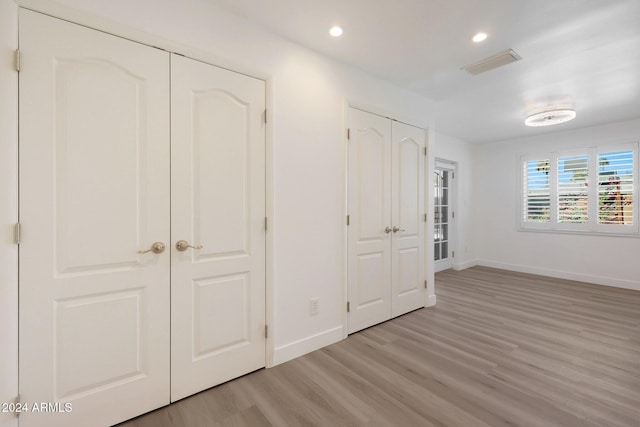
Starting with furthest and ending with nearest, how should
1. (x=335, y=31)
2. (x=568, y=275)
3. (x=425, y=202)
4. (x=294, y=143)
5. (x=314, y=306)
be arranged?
(x=568, y=275)
(x=425, y=202)
(x=314, y=306)
(x=294, y=143)
(x=335, y=31)

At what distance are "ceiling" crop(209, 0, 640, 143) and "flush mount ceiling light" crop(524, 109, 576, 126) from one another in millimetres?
137

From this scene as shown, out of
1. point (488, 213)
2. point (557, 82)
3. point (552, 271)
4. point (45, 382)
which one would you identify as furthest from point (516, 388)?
point (488, 213)

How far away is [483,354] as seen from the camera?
8.00ft

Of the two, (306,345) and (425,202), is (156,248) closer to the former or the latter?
(306,345)

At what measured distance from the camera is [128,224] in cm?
165

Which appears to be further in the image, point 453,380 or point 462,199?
point 462,199

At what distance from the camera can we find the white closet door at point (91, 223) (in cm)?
142

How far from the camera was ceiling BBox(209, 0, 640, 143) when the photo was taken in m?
1.96

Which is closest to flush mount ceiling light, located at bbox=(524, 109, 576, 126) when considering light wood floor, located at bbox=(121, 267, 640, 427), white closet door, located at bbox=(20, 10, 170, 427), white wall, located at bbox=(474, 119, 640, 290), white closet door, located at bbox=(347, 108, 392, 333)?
white wall, located at bbox=(474, 119, 640, 290)

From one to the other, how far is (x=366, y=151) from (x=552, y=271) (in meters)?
4.81

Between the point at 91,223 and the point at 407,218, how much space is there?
2905 millimetres

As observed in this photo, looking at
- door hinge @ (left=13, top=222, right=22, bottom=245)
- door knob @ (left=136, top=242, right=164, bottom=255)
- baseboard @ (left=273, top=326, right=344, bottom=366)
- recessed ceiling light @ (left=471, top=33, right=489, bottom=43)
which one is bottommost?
baseboard @ (left=273, top=326, right=344, bottom=366)

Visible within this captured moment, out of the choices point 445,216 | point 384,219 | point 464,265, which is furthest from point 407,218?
point 464,265

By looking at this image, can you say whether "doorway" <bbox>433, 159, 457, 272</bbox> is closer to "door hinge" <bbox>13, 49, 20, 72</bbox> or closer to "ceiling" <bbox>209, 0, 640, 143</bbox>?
"ceiling" <bbox>209, 0, 640, 143</bbox>
